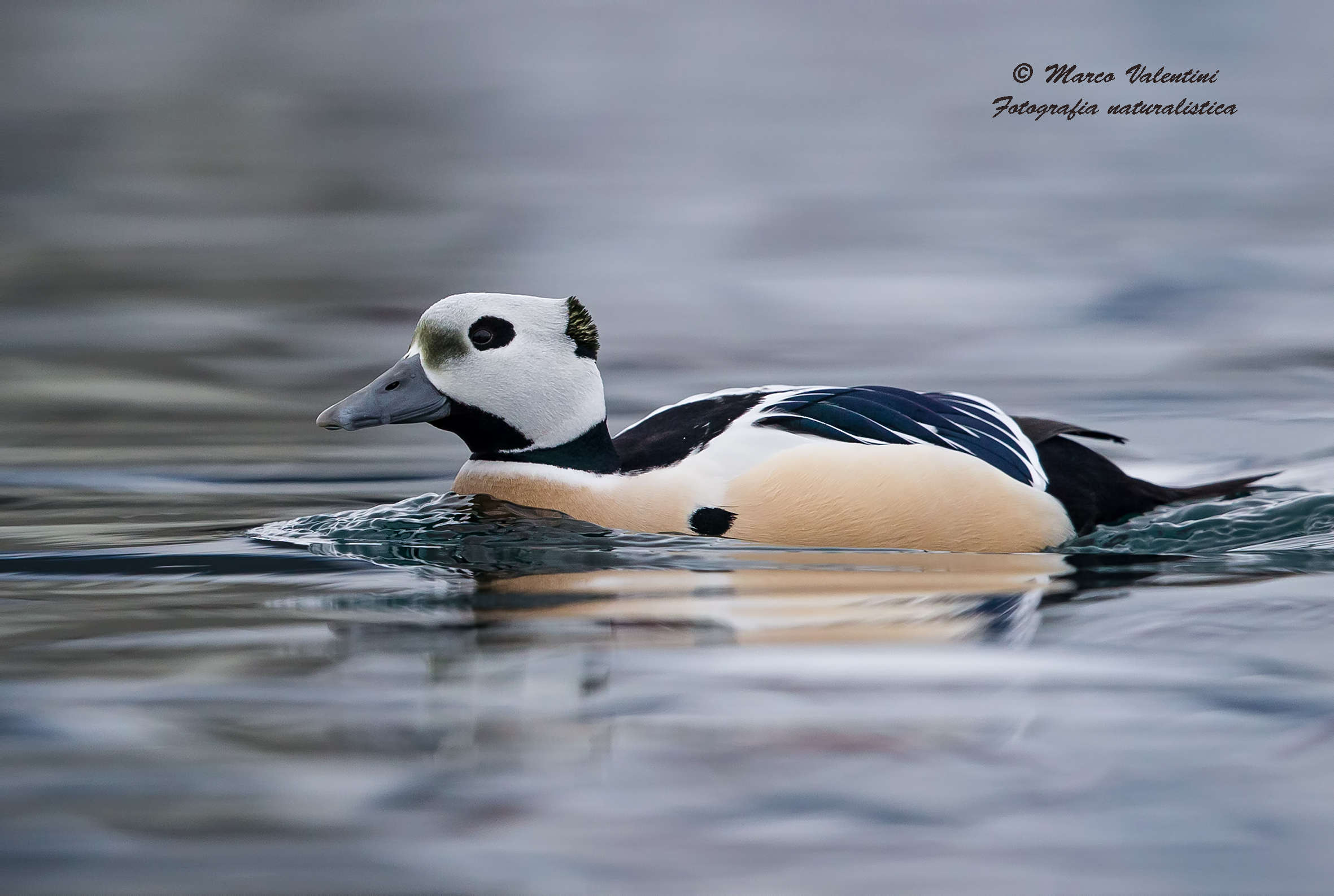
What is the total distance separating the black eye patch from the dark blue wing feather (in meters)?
0.91

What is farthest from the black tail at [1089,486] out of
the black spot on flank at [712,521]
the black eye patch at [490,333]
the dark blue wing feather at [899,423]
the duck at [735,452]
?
the black eye patch at [490,333]

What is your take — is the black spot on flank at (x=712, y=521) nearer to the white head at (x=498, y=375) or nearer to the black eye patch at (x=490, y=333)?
the white head at (x=498, y=375)

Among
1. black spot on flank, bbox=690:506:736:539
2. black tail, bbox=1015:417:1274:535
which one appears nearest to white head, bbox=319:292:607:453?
black spot on flank, bbox=690:506:736:539

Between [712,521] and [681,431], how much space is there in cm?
40

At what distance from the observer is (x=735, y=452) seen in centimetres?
512

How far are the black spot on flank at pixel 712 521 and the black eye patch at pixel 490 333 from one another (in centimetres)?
91

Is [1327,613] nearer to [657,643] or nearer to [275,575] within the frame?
[657,643]

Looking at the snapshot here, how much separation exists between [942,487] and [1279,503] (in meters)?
1.52

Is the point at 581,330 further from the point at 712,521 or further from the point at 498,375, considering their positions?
the point at 712,521

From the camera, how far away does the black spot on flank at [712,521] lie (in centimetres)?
505

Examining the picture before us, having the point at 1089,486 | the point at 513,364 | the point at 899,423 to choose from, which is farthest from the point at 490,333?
the point at 1089,486

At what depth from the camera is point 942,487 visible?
518 centimetres

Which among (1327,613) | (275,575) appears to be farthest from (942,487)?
(275,575)

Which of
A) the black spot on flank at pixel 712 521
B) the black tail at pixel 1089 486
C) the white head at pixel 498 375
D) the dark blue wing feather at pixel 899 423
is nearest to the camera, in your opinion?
the black spot on flank at pixel 712 521
